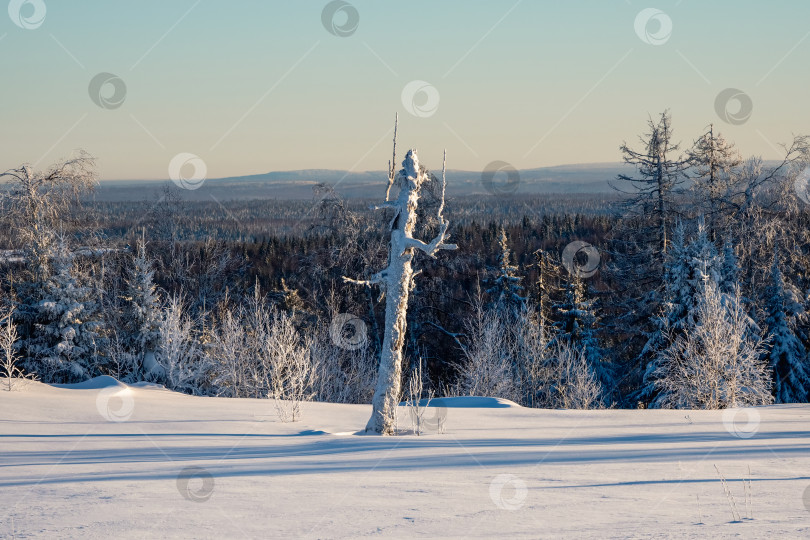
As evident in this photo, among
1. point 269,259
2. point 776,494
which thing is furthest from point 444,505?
point 269,259

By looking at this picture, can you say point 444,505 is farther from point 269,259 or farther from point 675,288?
point 269,259

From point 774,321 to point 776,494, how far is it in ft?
94.7

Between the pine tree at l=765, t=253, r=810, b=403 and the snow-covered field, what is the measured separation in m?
19.5

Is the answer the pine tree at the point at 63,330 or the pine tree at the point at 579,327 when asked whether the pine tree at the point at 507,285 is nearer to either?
the pine tree at the point at 579,327

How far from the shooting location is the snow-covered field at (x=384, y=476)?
6.95 meters

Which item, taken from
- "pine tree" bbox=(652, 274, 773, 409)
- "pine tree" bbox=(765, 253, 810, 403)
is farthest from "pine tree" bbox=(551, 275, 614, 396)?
"pine tree" bbox=(652, 274, 773, 409)

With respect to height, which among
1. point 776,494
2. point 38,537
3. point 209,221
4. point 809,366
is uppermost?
point 209,221

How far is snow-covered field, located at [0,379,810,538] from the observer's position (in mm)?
6949

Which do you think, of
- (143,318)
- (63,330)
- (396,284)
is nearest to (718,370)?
(396,284)

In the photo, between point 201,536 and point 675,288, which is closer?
point 201,536

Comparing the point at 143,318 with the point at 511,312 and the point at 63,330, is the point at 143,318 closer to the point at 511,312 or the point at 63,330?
the point at 63,330

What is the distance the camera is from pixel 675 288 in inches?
1258

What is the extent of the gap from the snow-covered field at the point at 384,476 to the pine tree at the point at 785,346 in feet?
63.9

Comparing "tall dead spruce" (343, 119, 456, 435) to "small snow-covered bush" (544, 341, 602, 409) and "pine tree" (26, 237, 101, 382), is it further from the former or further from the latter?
"pine tree" (26, 237, 101, 382)
